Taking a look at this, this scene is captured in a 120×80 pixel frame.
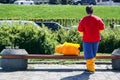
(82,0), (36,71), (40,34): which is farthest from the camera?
(82,0)

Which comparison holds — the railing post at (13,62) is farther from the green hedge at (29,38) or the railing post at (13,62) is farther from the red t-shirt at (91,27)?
the green hedge at (29,38)

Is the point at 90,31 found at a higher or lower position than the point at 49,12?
higher

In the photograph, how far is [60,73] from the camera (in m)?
12.1

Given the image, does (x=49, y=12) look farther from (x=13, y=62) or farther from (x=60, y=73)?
(x=60, y=73)

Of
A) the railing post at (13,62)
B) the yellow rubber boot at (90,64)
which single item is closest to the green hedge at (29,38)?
the railing post at (13,62)

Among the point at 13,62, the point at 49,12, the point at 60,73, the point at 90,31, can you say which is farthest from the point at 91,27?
the point at 49,12

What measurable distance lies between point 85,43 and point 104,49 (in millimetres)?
6952

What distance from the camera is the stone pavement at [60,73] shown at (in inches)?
446

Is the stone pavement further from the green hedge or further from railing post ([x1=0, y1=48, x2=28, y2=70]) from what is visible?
the green hedge

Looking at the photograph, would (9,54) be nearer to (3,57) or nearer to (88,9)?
(3,57)


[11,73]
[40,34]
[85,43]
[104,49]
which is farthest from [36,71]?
[104,49]

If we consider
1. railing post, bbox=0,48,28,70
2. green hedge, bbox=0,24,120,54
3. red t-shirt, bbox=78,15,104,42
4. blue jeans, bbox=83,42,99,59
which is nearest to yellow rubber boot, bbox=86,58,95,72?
blue jeans, bbox=83,42,99,59

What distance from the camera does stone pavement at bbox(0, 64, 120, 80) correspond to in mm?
11331

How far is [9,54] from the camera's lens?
40.9 ft
